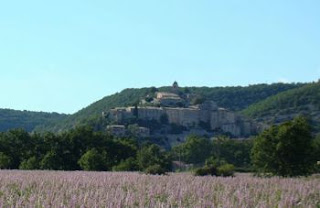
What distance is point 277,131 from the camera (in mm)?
30156

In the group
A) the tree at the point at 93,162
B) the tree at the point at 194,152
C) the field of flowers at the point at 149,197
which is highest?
the tree at the point at 194,152

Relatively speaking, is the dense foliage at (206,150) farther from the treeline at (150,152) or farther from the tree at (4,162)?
the tree at (4,162)

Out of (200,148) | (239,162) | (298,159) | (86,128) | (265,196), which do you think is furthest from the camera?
(200,148)

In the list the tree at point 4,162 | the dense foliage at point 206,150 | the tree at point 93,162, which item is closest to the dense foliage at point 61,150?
the tree at point 4,162

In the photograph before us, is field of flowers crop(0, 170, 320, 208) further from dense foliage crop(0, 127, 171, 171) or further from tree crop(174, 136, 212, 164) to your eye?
tree crop(174, 136, 212, 164)

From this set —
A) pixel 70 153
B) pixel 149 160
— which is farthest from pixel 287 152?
pixel 70 153

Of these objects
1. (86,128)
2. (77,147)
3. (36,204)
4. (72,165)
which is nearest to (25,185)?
(36,204)

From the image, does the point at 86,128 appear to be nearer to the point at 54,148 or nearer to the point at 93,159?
the point at 54,148

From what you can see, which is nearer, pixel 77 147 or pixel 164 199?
pixel 164 199

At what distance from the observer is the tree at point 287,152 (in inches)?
1116

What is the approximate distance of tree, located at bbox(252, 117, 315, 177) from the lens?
93.0ft

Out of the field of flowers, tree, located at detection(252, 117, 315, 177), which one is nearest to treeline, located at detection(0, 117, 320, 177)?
tree, located at detection(252, 117, 315, 177)

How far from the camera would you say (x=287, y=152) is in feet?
94.3

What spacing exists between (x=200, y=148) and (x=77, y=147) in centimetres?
7909
